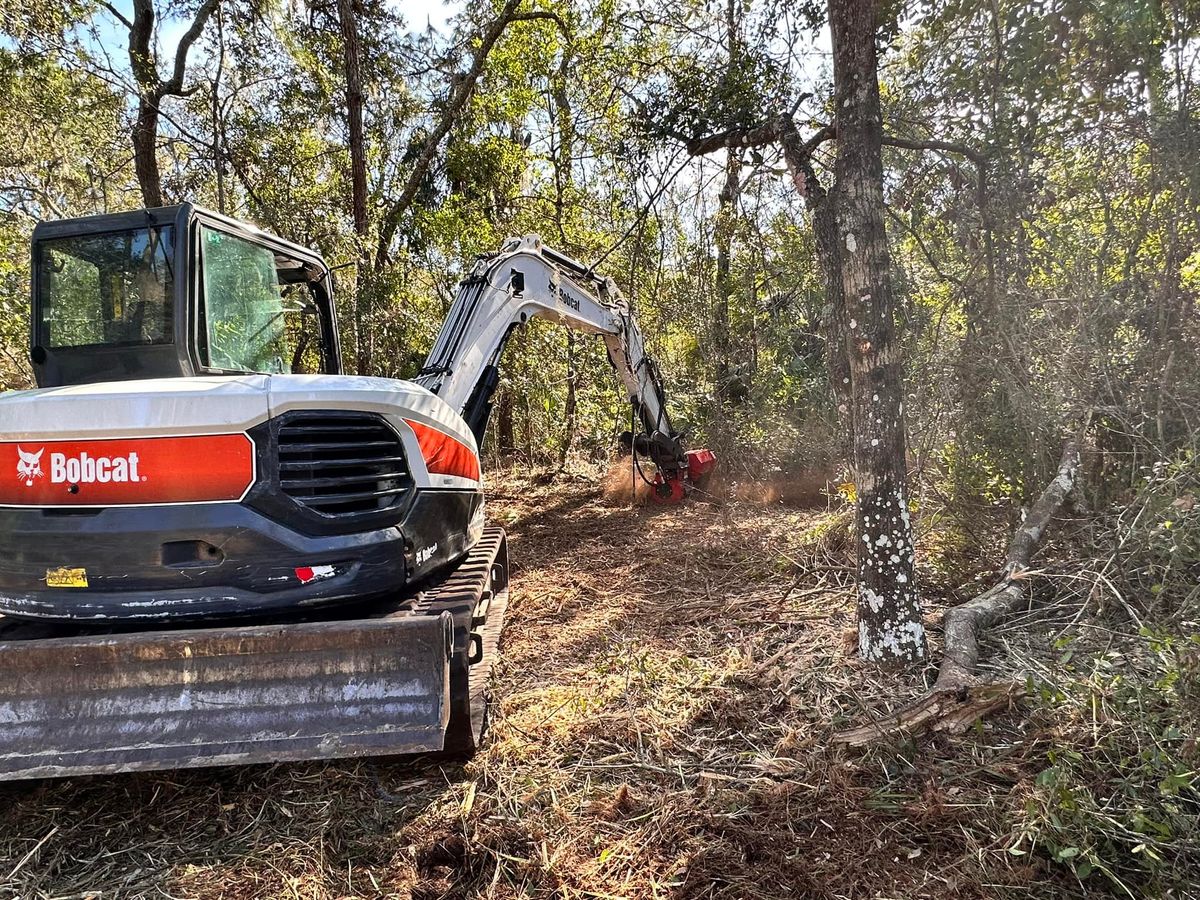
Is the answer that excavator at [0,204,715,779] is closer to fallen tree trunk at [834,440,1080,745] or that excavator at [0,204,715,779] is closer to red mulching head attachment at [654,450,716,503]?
fallen tree trunk at [834,440,1080,745]

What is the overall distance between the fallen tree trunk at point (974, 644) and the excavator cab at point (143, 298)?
11.4ft

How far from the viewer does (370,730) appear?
262cm

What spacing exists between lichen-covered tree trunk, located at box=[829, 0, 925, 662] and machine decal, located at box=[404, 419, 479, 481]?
2061 mm

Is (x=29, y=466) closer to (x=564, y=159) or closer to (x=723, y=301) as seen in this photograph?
(x=723, y=301)

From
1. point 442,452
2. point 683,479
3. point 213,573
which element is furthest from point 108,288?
point 683,479

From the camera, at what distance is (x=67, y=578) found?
2762 millimetres

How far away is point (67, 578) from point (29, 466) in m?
0.47

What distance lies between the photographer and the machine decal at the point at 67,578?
275cm

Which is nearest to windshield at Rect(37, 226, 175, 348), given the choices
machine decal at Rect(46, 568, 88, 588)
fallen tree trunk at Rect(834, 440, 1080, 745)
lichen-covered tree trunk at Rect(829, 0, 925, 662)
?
machine decal at Rect(46, 568, 88, 588)

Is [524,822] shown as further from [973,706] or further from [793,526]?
[793,526]

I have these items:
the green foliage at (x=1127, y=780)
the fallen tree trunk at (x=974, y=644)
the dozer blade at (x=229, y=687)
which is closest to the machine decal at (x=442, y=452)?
the dozer blade at (x=229, y=687)

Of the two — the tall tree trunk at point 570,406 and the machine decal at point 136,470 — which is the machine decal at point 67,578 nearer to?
the machine decal at point 136,470

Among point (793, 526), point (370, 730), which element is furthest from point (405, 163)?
point (370, 730)

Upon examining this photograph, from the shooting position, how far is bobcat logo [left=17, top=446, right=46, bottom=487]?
273cm
